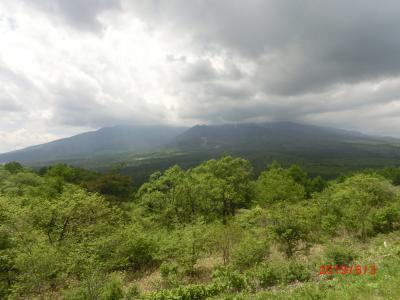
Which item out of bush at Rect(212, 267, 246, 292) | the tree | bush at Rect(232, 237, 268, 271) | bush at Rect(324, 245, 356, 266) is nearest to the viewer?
bush at Rect(212, 267, 246, 292)

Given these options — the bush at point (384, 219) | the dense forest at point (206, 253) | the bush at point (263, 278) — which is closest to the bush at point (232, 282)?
the dense forest at point (206, 253)

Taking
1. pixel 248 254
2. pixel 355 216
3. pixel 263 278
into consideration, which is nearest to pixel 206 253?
pixel 248 254

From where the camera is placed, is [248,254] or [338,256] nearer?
[338,256]

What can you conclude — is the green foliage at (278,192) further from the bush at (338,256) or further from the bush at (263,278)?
the bush at (263,278)

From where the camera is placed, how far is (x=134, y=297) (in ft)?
31.6

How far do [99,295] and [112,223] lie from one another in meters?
12.3

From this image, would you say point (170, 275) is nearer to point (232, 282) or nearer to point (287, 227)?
point (232, 282)

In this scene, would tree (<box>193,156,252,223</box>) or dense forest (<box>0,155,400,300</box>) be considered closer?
dense forest (<box>0,155,400,300</box>)

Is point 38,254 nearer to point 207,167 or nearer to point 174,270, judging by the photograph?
point 174,270
